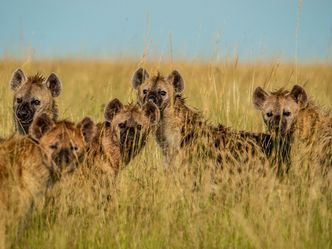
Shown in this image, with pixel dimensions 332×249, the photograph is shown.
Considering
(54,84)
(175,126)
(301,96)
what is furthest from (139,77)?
(301,96)

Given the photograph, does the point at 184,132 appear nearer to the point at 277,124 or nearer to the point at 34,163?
the point at 277,124

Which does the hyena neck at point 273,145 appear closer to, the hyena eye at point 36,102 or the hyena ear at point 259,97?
the hyena ear at point 259,97

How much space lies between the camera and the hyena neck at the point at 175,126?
862cm

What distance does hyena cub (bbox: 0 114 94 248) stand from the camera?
20.6 feet

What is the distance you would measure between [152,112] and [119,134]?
1.67 ft

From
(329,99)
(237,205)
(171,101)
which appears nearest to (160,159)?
(171,101)

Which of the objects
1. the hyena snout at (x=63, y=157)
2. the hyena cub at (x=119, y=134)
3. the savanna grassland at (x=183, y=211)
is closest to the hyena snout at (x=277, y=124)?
the savanna grassland at (x=183, y=211)

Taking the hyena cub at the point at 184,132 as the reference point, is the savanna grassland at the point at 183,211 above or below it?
below

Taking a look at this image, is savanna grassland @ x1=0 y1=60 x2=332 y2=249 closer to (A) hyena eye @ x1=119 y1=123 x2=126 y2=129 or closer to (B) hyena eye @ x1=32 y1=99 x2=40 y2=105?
(A) hyena eye @ x1=119 y1=123 x2=126 y2=129

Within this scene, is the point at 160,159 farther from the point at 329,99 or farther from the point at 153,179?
the point at 329,99

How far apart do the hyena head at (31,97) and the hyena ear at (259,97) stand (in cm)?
238

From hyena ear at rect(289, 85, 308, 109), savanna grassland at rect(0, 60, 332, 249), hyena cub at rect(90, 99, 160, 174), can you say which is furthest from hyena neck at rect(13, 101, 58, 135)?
hyena ear at rect(289, 85, 308, 109)

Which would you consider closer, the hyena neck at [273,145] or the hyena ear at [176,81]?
the hyena neck at [273,145]

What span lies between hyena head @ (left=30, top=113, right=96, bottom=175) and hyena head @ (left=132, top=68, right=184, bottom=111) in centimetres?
212
